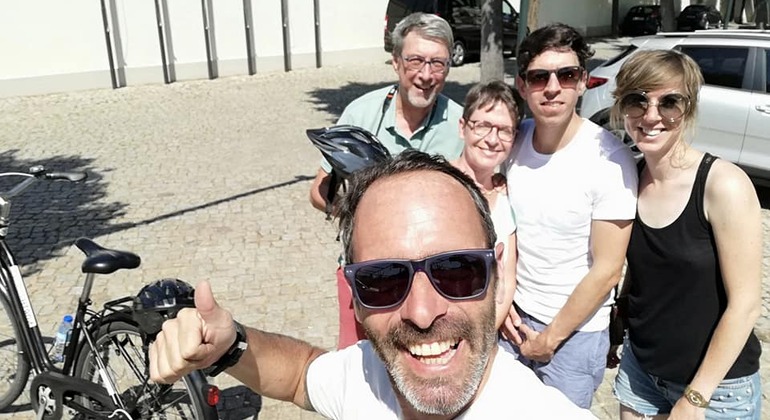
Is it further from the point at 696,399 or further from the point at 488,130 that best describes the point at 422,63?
the point at 696,399

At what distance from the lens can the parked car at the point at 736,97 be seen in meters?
6.57

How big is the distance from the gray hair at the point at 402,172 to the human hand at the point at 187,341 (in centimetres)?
36

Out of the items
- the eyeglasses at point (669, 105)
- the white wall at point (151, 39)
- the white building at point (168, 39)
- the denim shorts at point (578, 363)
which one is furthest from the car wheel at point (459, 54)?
the eyeglasses at point (669, 105)

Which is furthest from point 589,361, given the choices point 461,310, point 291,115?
point 291,115

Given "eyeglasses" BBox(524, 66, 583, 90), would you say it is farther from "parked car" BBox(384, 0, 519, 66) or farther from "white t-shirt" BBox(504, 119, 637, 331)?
"parked car" BBox(384, 0, 519, 66)

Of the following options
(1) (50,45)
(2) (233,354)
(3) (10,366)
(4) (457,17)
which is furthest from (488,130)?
(4) (457,17)

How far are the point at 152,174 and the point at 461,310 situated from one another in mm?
7804

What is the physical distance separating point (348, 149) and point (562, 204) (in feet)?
2.62

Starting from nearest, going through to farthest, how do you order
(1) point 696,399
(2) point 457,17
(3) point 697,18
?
(1) point 696,399 < (2) point 457,17 < (3) point 697,18

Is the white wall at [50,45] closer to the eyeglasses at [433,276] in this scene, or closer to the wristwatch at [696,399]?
the eyeglasses at [433,276]

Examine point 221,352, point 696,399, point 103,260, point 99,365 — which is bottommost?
point 99,365

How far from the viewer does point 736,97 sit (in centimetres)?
667

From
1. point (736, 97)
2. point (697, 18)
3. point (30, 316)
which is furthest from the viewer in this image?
point (697, 18)

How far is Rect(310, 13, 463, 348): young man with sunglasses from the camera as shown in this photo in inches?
105
